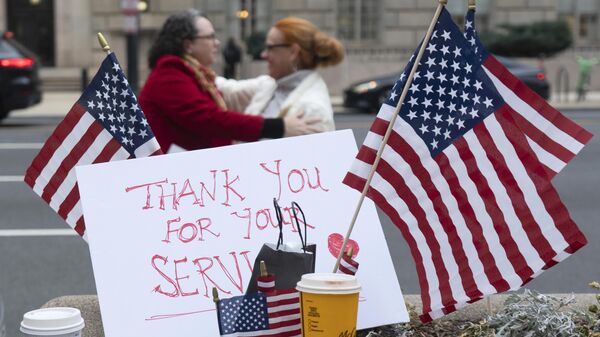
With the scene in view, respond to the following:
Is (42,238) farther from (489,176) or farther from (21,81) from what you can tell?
(21,81)

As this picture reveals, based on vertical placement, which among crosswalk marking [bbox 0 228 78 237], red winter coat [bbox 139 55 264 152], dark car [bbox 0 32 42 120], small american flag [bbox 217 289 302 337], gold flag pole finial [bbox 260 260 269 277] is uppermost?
red winter coat [bbox 139 55 264 152]

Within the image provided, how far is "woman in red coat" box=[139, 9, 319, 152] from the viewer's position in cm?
557

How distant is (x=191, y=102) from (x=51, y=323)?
8.48 ft

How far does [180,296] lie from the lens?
365 centimetres

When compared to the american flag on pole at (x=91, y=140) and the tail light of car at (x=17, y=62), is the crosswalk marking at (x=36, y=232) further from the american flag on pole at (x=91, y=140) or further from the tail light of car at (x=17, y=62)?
the tail light of car at (x=17, y=62)

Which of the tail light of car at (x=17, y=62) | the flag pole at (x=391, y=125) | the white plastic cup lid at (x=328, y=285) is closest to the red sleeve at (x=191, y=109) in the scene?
the flag pole at (x=391, y=125)

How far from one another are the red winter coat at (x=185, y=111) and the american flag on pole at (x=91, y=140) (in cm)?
150

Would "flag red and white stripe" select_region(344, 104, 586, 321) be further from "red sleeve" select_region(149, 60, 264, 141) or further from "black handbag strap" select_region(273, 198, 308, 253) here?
"red sleeve" select_region(149, 60, 264, 141)

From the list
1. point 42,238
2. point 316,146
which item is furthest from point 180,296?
point 42,238

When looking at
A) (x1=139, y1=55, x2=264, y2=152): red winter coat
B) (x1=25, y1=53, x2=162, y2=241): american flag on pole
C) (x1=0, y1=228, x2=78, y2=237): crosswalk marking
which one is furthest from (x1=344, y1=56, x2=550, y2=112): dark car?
(x1=25, y1=53, x2=162, y2=241): american flag on pole

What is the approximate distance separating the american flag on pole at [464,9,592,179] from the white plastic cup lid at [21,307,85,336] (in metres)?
1.60

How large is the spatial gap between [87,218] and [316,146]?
3.03 ft

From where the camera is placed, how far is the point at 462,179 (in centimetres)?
371

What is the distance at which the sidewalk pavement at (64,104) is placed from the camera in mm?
23797
